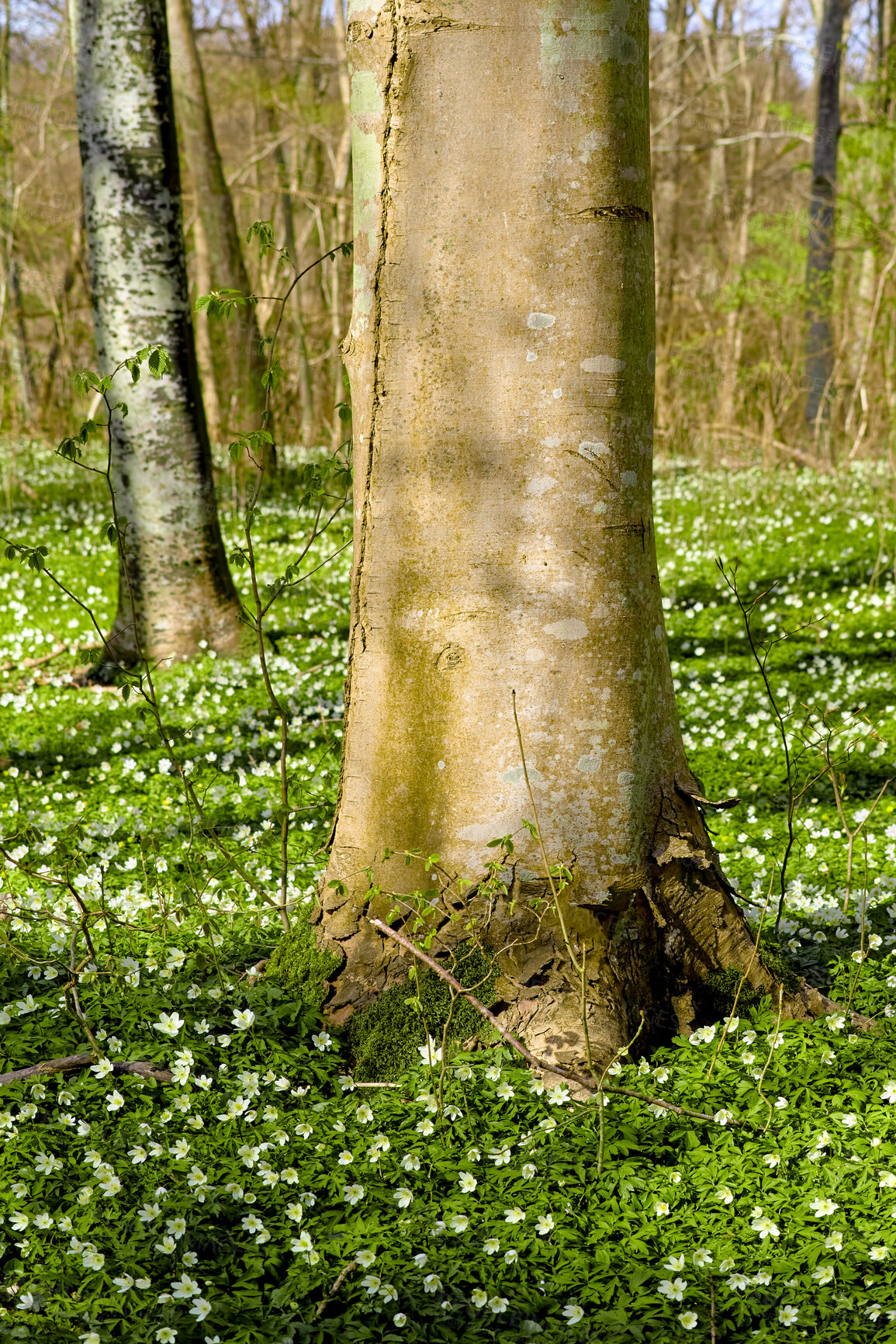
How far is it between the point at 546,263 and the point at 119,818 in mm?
2940

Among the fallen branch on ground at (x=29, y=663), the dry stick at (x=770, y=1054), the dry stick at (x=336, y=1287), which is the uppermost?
the fallen branch on ground at (x=29, y=663)

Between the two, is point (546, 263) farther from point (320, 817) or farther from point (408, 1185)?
point (320, 817)

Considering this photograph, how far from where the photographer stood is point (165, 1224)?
203 cm

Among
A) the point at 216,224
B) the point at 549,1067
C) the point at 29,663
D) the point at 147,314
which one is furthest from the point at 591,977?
the point at 216,224

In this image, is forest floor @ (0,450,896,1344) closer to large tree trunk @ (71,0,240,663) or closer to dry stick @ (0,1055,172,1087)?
dry stick @ (0,1055,172,1087)

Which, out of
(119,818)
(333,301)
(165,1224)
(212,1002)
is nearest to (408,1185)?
(165,1224)

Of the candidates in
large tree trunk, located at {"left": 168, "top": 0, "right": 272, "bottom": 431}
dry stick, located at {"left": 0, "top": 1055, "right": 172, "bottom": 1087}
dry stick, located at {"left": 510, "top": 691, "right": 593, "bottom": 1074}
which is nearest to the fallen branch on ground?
large tree trunk, located at {"left": 168, "top": 0, "right": 272, "bottom": 431}

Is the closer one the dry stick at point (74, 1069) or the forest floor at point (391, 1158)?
the forest floor at point (391, 1158)

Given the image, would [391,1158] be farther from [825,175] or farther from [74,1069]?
[825,175]

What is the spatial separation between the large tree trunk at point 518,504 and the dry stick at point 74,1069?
49 cm

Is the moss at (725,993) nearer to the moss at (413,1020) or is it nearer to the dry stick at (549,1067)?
the dry stick at (549,1067)

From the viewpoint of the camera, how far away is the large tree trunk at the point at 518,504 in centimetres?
230

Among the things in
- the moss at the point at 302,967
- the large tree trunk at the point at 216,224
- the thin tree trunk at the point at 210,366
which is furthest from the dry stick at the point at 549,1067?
the thin tree trunk at the point at 210,366

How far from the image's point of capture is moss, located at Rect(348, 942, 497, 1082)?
251 cm
